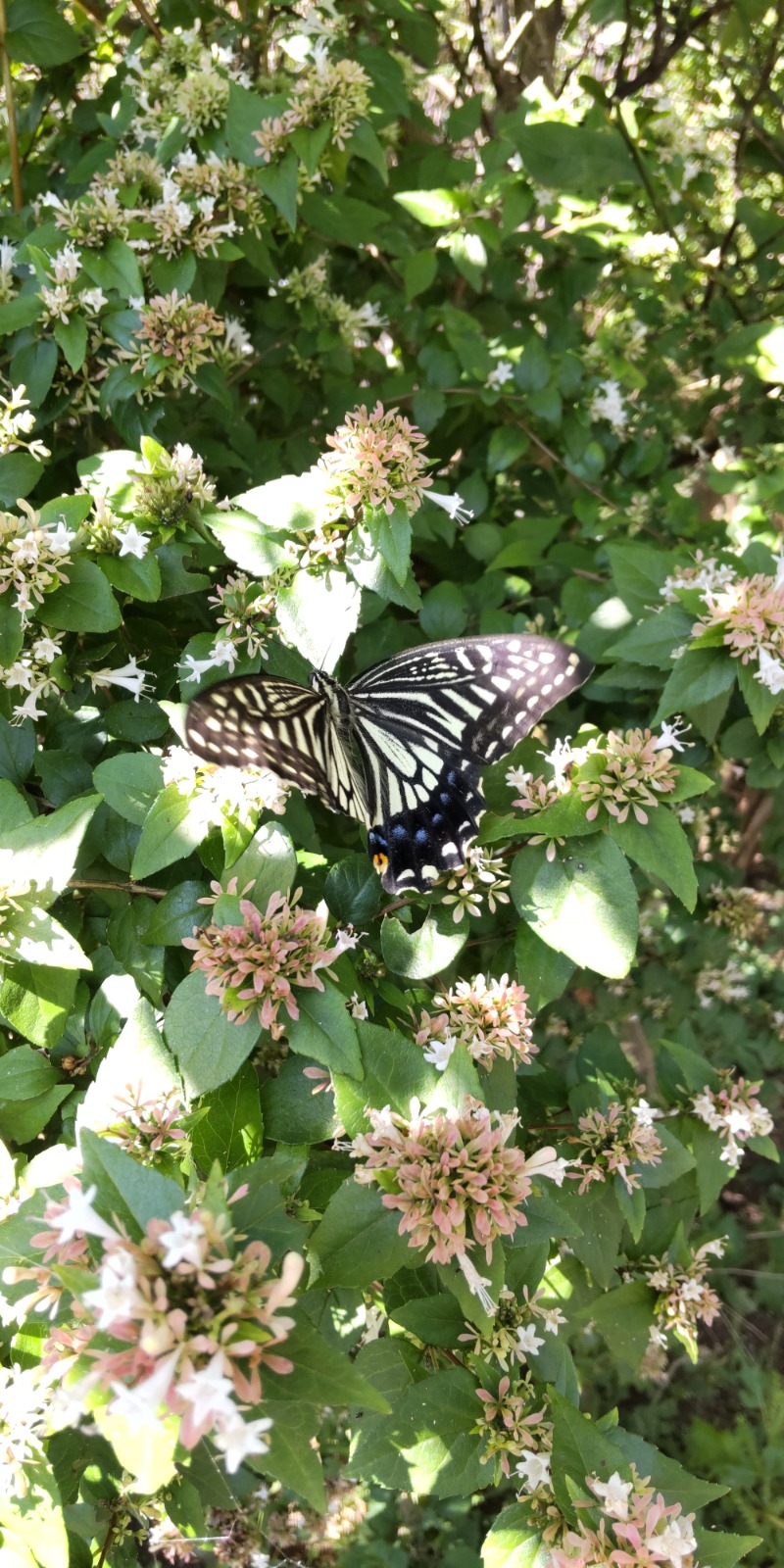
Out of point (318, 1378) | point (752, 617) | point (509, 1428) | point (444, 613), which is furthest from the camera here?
point (444, 613)

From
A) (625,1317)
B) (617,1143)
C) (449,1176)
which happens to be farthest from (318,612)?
(625,1317)

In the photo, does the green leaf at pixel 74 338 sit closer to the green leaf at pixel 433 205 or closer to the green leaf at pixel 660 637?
the green leaf at pixel 433 205

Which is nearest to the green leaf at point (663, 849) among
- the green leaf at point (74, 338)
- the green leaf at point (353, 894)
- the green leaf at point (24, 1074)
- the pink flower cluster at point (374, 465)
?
the green leaf at point (353, 894)

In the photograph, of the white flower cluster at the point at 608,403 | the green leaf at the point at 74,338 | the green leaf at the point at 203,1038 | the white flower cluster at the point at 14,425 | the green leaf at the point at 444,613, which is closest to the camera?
the green leaf at the point at 203,1038

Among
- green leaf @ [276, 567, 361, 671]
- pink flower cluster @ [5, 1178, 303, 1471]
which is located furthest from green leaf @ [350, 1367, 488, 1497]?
green leaf @ [276, 567, 361, 671]

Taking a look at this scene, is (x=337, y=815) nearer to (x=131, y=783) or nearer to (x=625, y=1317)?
(x=131, y=783)

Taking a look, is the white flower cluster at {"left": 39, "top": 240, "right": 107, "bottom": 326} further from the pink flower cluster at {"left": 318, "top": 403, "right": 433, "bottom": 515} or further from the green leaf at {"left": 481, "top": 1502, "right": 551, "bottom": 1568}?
the green leaf at {"left": 481, "top": 1502, "right": 551, "bottom": 1568}

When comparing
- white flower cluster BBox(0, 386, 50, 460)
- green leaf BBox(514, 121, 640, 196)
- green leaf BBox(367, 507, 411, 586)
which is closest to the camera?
green leaf BBox(367, 507, 411, 586)
